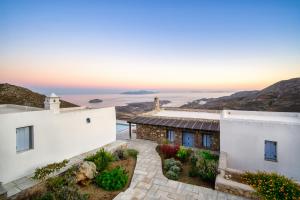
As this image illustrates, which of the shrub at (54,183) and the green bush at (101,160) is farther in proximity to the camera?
the green bush at (101,160)

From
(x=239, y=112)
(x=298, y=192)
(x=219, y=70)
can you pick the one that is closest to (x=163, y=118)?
(x=239, y=112)

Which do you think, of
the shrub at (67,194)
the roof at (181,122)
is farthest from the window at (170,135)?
the shrub at (67,194)

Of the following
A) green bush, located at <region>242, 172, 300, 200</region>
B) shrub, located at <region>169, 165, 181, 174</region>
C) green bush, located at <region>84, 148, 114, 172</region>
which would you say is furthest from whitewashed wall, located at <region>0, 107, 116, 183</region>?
green bush, located at <region>242, 172, 300, 200</region>

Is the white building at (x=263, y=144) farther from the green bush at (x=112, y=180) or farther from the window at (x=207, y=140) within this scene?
the green bush at (x=112, y=180)

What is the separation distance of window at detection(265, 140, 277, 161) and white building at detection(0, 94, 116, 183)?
10607mm

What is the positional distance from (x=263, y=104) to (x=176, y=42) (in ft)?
93.4

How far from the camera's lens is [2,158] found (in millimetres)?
6094

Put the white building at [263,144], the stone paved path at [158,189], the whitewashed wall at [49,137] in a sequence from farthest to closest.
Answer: the white building at [263,144] → the whitewashed wall at [49,137] → the stone paved path at [158,189]

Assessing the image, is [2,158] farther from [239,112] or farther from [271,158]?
[239,112]

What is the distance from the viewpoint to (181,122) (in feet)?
41.2

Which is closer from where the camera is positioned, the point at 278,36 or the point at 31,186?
the point at 31,186

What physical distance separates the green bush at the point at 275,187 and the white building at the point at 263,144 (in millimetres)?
2878

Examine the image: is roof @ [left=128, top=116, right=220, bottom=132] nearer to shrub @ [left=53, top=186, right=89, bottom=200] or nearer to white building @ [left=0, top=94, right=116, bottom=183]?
white building @ [left=0, top=94, right=116, bottom=183]

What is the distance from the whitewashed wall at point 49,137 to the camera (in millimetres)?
6254
